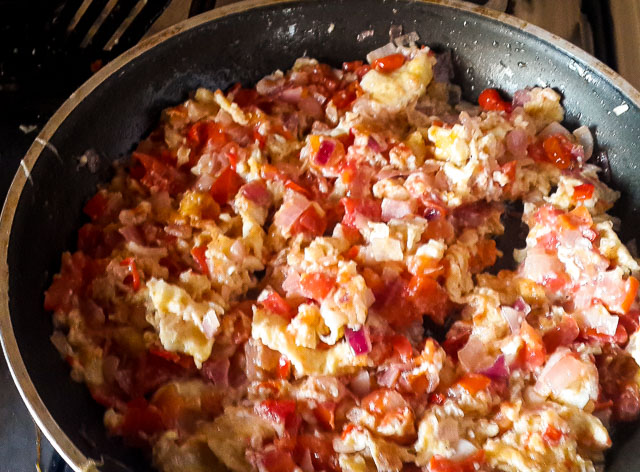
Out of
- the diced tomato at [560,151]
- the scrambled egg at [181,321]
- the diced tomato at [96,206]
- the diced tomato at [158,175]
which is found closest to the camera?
the scrambled egg at [181,321]

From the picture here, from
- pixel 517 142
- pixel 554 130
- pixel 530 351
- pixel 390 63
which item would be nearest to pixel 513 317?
pixel 530 351

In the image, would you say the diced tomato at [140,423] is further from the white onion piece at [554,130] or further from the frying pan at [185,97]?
the white onion piece at [554,130]

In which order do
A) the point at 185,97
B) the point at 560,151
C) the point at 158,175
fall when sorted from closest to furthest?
the point at 158,175 → the point at 560,151 → the point at 185,97

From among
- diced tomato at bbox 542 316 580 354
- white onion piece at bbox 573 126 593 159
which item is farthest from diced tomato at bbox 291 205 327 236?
white onion piece at bbox 573 126 593 159

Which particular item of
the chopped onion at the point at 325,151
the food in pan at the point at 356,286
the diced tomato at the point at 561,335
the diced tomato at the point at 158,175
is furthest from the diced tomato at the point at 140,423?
the diced tomato at the point at 561,335

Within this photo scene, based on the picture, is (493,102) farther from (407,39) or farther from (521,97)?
(407,39)
